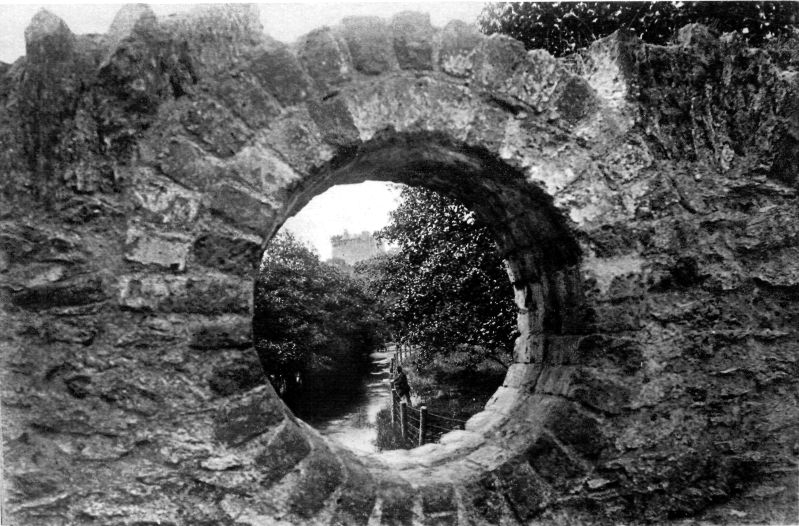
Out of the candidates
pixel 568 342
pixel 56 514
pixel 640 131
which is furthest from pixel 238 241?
pixel 640 131

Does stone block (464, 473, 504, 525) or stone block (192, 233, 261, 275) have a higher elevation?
stone block (192, 233, 261, 275)

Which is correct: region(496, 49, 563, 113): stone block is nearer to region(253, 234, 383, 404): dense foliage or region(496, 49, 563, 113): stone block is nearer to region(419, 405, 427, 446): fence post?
region(419, 405, 427, 446): fence post

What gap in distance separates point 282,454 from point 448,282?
21.2 ft

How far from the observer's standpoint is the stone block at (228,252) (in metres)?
1.87

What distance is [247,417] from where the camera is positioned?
1.84 m

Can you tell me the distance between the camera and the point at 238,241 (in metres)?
1.89

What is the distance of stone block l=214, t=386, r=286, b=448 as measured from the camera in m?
1.80

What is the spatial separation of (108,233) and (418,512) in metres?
1.50

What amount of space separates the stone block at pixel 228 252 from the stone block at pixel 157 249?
5cm

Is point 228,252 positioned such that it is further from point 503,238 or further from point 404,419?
point 404,419

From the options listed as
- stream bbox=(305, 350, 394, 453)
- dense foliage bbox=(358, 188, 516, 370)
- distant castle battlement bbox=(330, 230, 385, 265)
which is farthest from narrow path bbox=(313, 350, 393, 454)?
distant castle battlement bbox=(330, 230, 385, 265)

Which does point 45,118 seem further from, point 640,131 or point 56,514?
point 640,131

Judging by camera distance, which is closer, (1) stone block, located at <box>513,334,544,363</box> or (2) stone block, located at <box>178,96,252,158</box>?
(2) stone block, located at <box>178,96,252,158</box>

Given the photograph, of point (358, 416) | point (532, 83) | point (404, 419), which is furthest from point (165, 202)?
point (358, 416)
